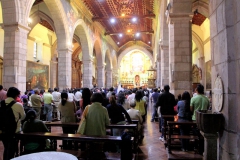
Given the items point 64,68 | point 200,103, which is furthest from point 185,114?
point 64,68

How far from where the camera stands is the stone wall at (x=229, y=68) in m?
2.81

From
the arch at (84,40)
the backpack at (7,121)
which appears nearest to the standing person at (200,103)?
the backpack at (7,121)

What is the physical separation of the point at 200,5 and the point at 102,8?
836 cm

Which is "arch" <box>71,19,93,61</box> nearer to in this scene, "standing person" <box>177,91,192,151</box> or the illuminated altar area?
"standing person" <box>177,91,192,151</box>

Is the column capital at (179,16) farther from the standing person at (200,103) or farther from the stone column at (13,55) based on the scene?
the stone column at (13,55)

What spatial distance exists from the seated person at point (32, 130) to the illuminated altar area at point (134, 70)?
34.9m

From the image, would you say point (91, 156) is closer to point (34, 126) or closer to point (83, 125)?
point (83, 125)

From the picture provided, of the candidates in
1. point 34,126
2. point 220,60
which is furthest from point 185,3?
point 34,126

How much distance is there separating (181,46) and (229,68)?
4511mm

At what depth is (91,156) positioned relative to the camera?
3.32 metres

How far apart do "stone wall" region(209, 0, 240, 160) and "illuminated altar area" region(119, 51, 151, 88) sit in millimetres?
35157

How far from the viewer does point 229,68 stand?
2.99 metres

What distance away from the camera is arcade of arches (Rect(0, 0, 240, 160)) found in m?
3.02

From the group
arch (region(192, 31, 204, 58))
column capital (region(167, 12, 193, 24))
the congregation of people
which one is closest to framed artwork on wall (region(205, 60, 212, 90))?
A: arch (region(192, 31, 204, 58))
